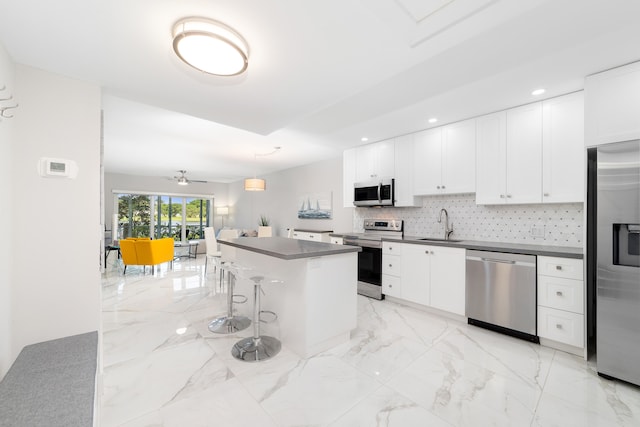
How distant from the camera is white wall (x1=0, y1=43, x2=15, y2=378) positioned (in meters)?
1.62

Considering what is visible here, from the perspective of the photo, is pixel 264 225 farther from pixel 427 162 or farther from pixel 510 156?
pixel 510 156

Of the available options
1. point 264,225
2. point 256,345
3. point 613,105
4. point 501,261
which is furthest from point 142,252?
point 613,105

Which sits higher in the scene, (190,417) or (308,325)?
(308,325)

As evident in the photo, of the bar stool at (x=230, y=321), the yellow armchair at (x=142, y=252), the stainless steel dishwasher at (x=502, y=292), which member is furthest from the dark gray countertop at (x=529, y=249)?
the yellow armchair at (x=142, y=252)

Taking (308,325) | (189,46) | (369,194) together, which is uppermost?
(189,46)

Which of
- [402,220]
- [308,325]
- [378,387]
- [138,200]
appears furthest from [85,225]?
[138,200]

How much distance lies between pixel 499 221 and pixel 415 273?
1.16 meters

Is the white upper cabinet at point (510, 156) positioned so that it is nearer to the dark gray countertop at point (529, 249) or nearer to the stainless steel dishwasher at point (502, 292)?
the dark gray countertop at point (529, 249)

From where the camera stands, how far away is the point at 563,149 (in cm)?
251

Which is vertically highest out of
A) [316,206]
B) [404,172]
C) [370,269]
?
[404,172]

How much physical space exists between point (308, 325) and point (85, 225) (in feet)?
6.33

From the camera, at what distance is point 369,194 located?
4207 millimetres

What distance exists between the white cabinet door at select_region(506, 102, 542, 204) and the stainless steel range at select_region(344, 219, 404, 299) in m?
1.56

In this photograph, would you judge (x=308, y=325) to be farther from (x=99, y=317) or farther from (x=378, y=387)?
(x=99, y=317)
